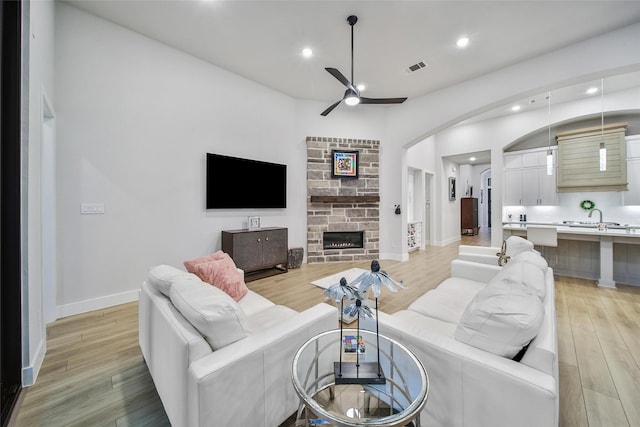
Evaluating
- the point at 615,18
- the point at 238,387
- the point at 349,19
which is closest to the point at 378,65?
the point at 349,19

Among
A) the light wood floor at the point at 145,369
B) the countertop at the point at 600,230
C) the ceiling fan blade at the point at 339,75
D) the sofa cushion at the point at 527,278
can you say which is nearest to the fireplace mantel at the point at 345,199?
the light wood floor at the point at 145,369

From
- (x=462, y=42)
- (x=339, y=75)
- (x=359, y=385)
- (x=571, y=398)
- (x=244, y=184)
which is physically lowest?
(x=571, y=398)

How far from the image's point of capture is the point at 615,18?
275 centimetres

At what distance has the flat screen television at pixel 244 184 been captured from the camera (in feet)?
12.3

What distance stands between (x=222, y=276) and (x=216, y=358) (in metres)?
1.08

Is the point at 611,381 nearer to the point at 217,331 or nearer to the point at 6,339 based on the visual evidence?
the point at 217,331

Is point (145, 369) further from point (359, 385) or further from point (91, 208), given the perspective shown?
point (91, 208)

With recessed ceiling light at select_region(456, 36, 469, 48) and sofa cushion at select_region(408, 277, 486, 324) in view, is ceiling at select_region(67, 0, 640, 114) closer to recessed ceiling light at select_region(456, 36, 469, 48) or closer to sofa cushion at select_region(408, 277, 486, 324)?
recessed ceiling light at select_region(456, 36, 469, 48)

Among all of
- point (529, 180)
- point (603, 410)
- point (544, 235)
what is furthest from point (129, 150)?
point (529, 180)

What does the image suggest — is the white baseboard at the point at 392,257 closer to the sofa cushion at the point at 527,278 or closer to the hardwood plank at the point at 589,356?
the hardwood plank at the point at 589,356

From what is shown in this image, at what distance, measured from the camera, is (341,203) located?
5.20m

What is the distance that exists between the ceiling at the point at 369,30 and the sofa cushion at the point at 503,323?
3047mm

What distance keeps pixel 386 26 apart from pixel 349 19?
0.50 m

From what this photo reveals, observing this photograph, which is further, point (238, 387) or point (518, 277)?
point (518, 277)
